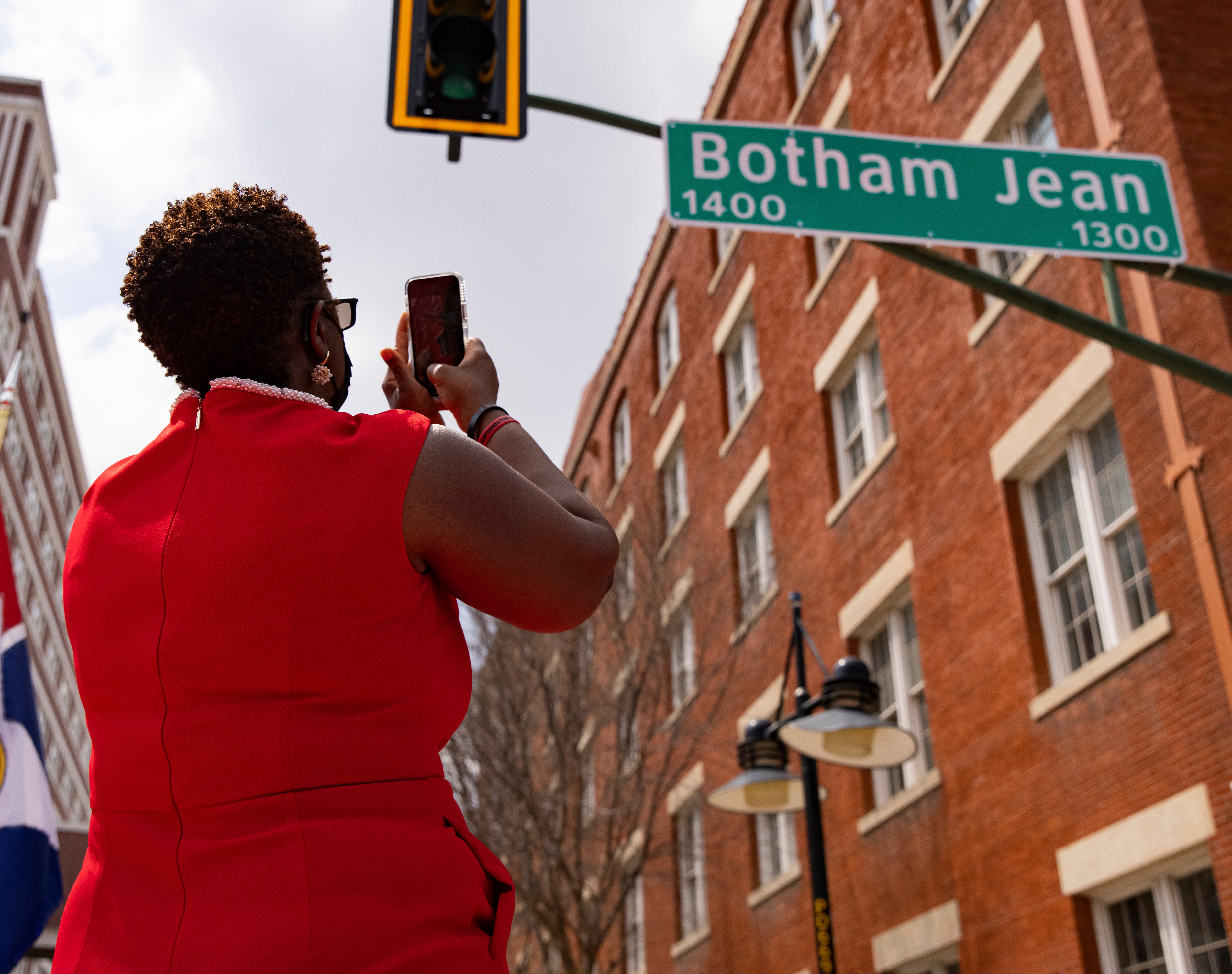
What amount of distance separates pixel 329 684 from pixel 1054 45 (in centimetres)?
1279

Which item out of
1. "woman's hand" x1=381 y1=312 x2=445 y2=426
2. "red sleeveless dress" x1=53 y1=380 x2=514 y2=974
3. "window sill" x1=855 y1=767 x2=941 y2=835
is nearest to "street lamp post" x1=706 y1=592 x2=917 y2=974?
"window sill" x1=855 y1=767 x2=941 y2=835

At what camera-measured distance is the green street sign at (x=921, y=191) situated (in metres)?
6.02

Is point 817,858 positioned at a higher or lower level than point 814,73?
lower

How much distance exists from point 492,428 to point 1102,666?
32.3ft

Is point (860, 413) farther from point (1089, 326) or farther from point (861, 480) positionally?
point (1089, 326)

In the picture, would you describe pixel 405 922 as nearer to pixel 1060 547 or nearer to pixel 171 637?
pixel 171 637

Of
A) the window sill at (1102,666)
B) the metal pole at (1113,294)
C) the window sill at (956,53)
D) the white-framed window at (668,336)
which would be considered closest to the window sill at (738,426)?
the white-framed window at (668,336)

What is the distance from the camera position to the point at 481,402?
200 centimetres

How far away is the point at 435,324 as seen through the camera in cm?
215

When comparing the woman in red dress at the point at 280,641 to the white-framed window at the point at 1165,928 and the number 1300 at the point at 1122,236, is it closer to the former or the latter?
the number 1300 at the point at 1122,236

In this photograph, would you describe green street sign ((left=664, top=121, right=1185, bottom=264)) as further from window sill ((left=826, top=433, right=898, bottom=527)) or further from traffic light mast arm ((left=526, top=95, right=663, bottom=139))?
window sill ((left=826, top=433, right=898, bottom=527))

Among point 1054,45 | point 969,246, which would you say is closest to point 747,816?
point 1054,45

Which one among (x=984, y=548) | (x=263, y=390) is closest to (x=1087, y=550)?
(x=984, y=548)

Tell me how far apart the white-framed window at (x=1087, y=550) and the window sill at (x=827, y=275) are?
5598 mm
